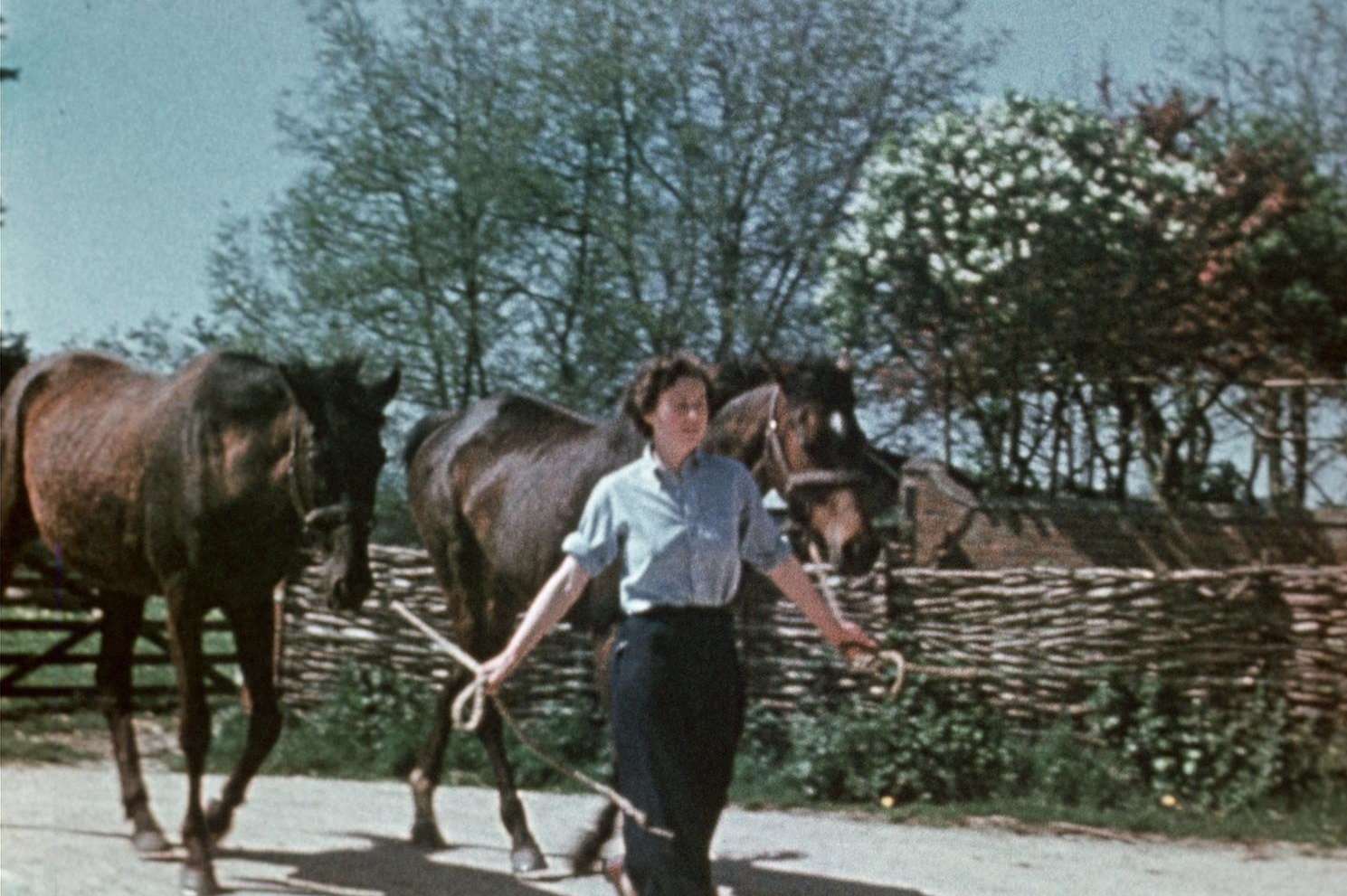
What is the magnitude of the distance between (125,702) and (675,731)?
4320mm

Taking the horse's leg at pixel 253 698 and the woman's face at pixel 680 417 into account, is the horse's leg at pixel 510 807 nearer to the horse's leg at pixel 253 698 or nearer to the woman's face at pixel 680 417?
the horse's leg at pixel 253 698

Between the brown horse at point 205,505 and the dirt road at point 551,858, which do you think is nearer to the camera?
the brown horse at point 205,505

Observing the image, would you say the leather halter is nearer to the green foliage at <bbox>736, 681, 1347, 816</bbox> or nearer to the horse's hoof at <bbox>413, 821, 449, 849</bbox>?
the horse's hoof at <bbox>413, 821, 449, 849</bbox>

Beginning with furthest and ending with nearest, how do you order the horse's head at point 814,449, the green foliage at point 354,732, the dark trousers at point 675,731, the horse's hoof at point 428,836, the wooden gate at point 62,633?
the wooden gate at point 62,633
the green foliage at point 354,732
the horse's hoof at point 428,836
the horse's head at point 814,449
the dark trousers at point 675,731

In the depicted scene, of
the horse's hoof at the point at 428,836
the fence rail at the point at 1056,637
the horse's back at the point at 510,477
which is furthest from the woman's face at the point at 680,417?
the fence rail at the point at 1056,637

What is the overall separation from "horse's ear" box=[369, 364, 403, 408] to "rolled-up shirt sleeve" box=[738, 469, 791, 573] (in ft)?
7.64

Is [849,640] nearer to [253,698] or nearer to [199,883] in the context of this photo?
[199,883]

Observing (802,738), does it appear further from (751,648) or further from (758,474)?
A: (758,474)

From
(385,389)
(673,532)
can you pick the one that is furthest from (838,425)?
(673,532)

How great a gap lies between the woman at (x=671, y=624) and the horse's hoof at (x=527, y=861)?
8.66 feet

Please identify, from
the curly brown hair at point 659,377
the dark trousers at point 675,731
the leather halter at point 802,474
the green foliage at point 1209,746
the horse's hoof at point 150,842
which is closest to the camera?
the dark trousers at point 675,731

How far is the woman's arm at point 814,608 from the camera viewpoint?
15.9 feet

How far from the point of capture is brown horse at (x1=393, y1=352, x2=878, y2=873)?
662 cm

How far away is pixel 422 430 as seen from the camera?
9.23 meters
